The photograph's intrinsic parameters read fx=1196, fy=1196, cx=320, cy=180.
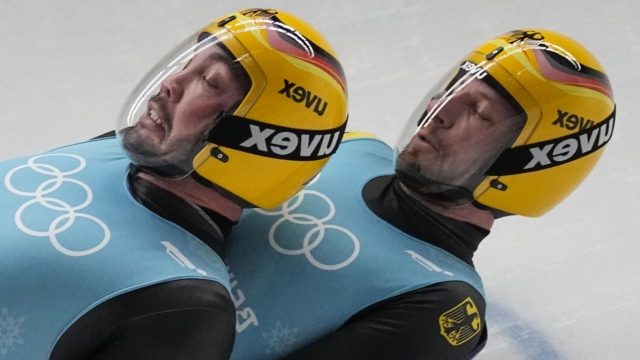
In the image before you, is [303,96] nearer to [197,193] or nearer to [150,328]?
[197,193]

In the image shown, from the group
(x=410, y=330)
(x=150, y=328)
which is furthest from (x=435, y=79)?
(x=150, y=328)

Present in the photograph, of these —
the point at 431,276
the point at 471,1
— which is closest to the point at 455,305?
the point at 431,276

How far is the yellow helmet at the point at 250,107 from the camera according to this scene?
246 cm

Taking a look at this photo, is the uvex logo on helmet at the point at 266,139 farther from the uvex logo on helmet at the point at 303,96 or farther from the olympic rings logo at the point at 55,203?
the olympic rings logo at the point at 55,203

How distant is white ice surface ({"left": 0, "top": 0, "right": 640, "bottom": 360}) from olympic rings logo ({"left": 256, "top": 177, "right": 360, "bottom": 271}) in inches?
29.5

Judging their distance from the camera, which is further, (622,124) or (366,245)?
(622,124)

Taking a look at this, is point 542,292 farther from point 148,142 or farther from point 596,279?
point 148,142

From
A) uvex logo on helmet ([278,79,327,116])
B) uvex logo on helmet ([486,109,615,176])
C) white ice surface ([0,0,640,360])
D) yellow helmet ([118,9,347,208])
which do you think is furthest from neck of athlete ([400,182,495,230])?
white ice surface ([0,0,640,360])

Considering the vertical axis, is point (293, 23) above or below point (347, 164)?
above

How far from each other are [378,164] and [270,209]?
18.4 inches

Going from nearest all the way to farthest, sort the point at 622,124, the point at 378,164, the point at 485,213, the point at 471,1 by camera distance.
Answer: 1. the point at 485,213
2. the point at 378,164
3. the point at 622,124
4. the point at 471,1

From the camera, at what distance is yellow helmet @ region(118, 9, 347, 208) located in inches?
97.0

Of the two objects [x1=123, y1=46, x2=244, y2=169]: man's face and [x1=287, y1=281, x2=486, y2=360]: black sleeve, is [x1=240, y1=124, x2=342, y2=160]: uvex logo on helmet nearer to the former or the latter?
[x1=123, y1=46, x2=244, y2=169]: man's face

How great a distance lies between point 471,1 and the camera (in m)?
4.88
